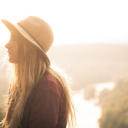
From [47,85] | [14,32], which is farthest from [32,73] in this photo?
[14,32]

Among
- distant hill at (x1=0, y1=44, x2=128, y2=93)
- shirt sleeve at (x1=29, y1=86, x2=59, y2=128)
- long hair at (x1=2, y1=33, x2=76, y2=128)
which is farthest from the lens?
distant hill at (x1=0, y1=44, x2=128, y2=93)

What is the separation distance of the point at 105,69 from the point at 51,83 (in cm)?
3598

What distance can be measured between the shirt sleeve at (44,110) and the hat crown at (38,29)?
336 millimetres

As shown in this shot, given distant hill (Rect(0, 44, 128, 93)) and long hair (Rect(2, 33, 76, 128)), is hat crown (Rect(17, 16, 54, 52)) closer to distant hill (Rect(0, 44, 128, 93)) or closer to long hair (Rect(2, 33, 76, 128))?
long hair (Rect(2, 33, 76, 128))

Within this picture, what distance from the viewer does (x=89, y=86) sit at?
26547mm

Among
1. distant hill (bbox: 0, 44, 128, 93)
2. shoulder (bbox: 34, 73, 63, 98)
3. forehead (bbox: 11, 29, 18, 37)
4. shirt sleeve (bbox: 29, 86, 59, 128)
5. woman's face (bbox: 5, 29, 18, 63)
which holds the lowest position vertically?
distant hill (bbox: 0, 44, 128, 93)

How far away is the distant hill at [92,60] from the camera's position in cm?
2781

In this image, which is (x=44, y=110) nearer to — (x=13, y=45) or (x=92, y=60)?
(x=13, y=45)

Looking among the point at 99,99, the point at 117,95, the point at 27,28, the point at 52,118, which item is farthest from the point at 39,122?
the point at 99,99

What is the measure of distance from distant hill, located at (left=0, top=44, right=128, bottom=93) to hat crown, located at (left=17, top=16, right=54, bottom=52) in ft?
76.1

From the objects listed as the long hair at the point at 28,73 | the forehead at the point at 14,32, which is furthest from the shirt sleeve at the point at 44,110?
the forehead at the point at 14,32

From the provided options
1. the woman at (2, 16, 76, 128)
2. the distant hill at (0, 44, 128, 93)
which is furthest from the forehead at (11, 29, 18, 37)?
the distant hill at (0, 44, 128, 93)

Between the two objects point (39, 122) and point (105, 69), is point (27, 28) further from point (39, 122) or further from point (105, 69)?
point (105, 69)

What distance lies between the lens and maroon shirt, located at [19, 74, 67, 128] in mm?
890
